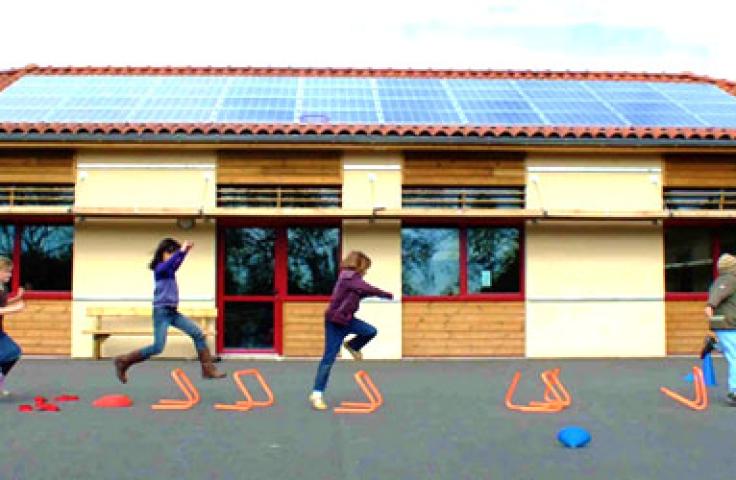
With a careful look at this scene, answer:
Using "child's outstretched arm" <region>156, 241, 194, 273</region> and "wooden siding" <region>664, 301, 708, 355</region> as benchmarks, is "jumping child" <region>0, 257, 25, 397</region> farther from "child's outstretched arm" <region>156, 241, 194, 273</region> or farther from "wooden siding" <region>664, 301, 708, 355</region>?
"wooden siding" <region>664, 301, 708, 355</region>

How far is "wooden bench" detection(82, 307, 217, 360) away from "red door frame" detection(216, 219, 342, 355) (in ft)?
1.32

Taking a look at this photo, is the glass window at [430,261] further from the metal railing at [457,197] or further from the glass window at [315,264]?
the glass window at [315,264]

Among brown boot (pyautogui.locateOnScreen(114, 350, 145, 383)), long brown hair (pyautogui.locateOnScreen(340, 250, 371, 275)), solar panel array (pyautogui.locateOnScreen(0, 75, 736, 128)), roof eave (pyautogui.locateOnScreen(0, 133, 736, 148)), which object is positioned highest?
solar panel array (pyautogui.locateOnScreen(0, 75, 736, 128))

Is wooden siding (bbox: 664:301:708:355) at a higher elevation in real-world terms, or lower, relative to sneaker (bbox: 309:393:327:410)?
higher

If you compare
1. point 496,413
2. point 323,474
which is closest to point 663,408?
point 496,413

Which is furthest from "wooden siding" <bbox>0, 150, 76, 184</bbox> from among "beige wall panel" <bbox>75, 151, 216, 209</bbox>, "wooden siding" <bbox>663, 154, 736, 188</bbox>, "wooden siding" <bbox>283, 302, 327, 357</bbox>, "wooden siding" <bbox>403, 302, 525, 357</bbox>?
"wooden siding" <bbox>663, 154, 736, 188</bbox>

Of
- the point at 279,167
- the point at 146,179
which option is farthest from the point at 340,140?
the point at 146,179

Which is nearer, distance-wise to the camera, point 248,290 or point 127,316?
point 127,316

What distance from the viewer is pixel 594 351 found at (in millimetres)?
12812

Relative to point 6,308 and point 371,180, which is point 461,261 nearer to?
point 371,180

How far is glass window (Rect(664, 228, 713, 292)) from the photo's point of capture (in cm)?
1309

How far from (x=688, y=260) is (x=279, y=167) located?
7.09 metres

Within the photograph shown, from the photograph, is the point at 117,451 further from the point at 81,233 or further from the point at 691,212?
the point at 691,212

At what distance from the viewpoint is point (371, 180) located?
41.6 ft
